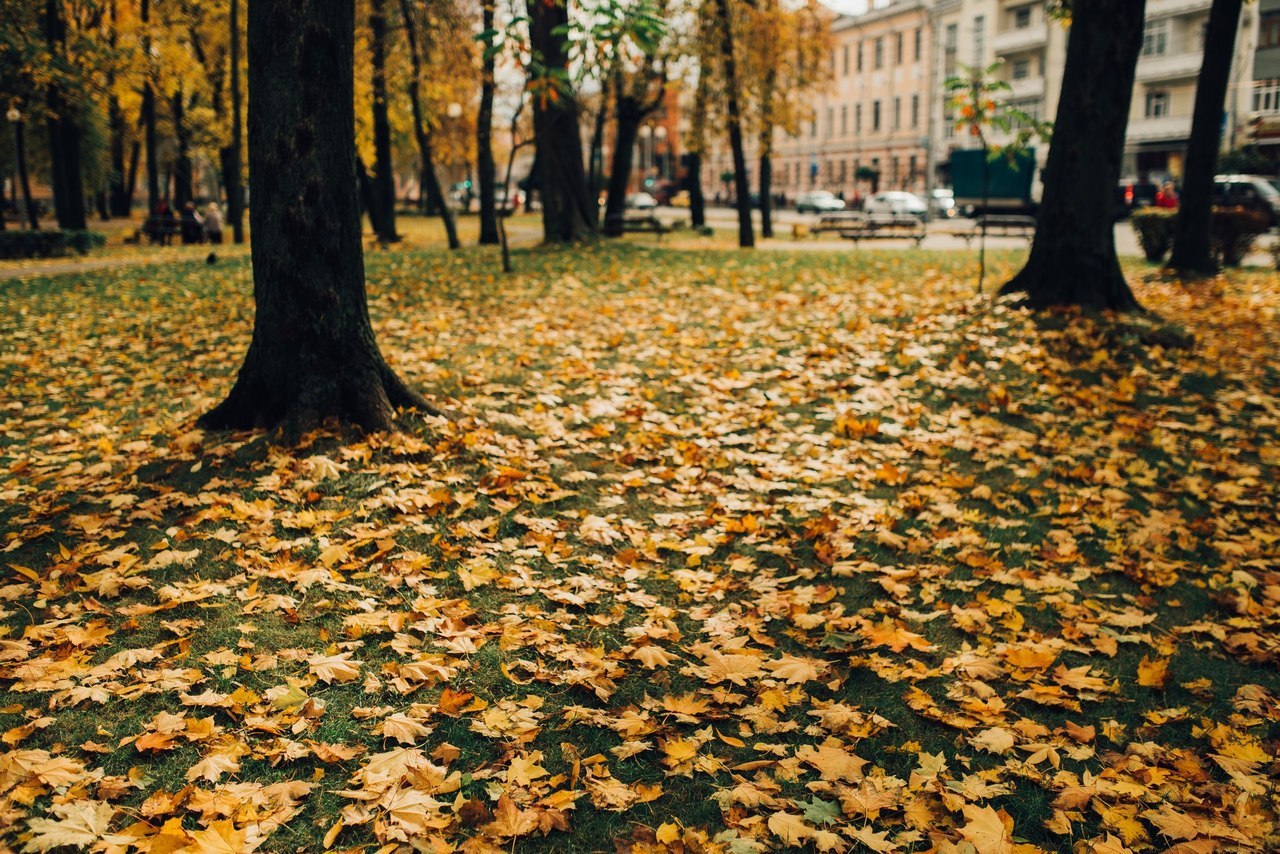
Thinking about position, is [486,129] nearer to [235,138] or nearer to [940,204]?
[235,138]

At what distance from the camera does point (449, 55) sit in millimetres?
22219

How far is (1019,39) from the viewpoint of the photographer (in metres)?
57.5

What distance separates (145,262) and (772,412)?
17.1 metres

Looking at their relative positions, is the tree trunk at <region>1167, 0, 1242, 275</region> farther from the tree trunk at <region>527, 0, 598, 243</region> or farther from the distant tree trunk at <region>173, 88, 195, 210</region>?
the distant tree trunk at <region>173, 88, 195, 210</region>

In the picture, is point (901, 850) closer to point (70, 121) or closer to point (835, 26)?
point (70, 121)

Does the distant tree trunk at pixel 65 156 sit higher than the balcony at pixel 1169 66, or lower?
lower

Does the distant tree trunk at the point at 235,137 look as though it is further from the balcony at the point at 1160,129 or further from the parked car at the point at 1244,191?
the balcony at the point at 1160,129

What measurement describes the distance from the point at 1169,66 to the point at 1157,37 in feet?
8.21

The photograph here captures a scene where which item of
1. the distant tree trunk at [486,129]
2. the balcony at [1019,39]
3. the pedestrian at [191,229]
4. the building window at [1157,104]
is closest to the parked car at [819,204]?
the balcony at [1019,39]

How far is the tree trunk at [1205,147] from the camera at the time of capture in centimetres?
1462

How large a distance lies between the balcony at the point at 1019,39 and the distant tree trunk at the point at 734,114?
43.0 metres

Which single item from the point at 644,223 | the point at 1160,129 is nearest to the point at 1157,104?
the point at 1160,129

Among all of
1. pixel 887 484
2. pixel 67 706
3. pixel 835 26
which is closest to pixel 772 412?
pixel 887 484

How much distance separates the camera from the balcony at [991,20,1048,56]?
56031 mm
